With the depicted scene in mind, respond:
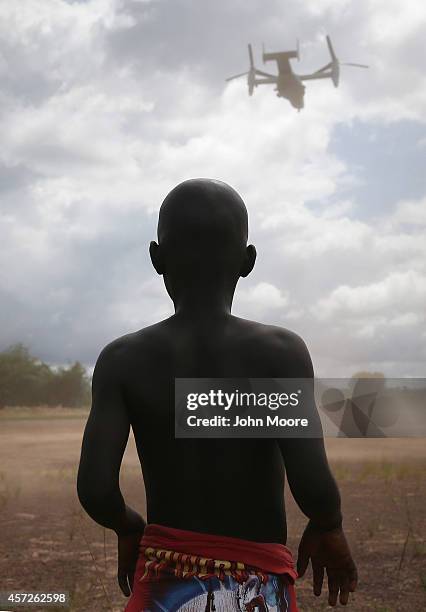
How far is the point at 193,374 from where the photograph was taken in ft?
7.30

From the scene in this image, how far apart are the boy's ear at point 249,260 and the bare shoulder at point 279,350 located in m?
0.29

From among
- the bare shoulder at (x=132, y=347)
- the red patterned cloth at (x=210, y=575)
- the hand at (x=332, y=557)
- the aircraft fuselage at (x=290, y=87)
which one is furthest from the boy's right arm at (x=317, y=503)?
the aircraft fuselage at (x=290, y=87)

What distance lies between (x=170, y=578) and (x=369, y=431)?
401 centimetres

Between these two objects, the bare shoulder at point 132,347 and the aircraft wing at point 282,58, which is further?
the aircraft wing at point 282,58

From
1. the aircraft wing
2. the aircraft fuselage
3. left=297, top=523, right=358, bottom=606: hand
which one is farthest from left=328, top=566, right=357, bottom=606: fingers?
the aircraft fuselage

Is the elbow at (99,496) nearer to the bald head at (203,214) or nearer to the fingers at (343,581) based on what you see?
the fingers at (343,581)

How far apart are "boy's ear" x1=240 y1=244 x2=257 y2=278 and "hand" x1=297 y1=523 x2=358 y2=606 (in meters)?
0.99

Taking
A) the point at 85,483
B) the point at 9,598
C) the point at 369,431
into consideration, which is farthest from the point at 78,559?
the point at 85,483

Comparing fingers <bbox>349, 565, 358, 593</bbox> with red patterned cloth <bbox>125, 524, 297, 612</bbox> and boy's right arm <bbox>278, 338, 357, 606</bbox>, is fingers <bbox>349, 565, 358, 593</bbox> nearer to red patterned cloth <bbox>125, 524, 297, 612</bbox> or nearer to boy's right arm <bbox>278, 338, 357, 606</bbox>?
boy's right arm <bbox>278, 338, 357, 606</bbox>

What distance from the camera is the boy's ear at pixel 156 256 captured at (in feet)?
8.11

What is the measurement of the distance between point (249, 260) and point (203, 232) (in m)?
0.24

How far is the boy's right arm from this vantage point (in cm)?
209

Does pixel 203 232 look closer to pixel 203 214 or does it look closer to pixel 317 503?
pixel 203 214

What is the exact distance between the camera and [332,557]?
7.33 ft
